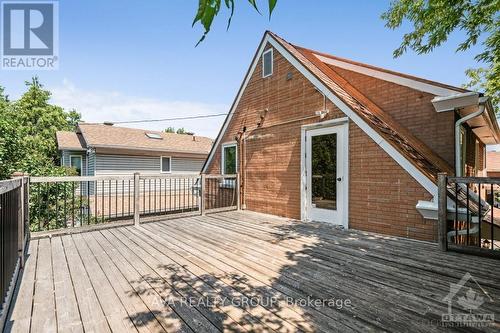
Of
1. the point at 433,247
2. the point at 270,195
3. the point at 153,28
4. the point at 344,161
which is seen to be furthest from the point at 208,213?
the point at 153,28

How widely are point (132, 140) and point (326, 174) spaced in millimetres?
11568

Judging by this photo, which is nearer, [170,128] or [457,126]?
[457,126]

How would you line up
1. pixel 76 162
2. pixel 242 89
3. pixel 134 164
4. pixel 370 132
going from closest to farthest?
pixel 370 132 < pixel 242 89 < pixel 134 164 < pixel 76 162

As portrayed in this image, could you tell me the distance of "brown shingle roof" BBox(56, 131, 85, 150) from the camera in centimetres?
1273

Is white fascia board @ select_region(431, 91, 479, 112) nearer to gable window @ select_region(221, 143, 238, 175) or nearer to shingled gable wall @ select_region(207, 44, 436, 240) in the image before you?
shingled gable wall @ select_region(207, 44, 436, 240)

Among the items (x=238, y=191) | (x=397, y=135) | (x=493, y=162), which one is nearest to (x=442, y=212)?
(x=397, y=135)

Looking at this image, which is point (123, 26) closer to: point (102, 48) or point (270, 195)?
point (102, 48)

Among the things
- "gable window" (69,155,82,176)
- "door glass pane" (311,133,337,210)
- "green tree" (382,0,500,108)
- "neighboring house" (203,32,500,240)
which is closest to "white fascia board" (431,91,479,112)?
"neighboring house" (203,32,500,240)

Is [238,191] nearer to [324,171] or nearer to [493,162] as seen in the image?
[324,171]

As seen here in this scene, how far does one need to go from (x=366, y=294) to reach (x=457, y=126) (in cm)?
458

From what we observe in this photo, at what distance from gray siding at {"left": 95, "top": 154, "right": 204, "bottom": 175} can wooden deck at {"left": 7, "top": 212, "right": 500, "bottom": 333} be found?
890cm

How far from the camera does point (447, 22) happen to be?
15.5ft

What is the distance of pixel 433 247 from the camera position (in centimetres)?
393

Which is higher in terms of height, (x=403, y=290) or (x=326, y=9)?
(x=326, y=9)
